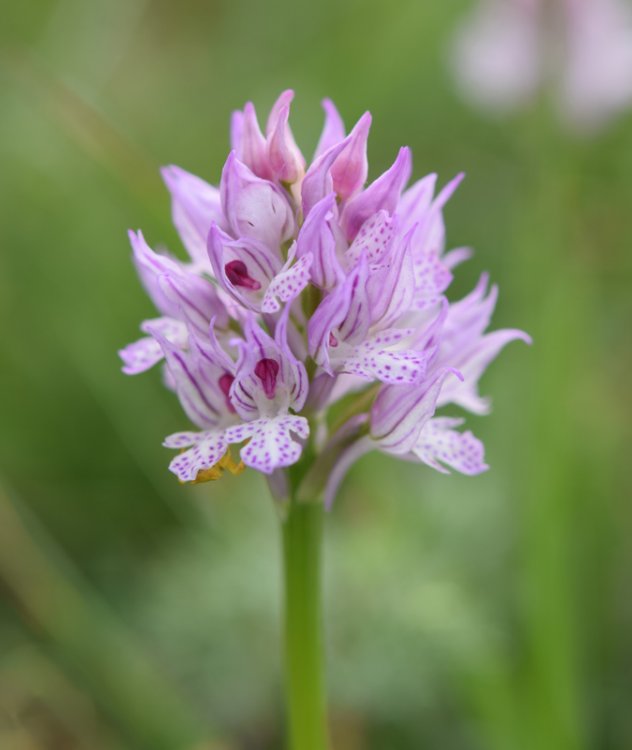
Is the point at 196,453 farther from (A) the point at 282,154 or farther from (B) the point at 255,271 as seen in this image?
(A) the point at 282,154

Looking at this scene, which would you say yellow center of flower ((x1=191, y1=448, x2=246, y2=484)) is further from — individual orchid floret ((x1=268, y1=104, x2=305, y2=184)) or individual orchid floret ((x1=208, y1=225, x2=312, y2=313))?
individual orchid floret ((x1=268, y1=104, x2=305, y2=184))

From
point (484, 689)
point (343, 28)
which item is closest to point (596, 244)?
point (343, 28)

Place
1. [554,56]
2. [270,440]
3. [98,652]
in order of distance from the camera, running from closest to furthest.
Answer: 1. [270,440]
2. [98,652]
3. [554,56]

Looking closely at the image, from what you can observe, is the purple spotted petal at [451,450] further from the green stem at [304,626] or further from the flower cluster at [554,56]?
the flower cluster at [554,56]

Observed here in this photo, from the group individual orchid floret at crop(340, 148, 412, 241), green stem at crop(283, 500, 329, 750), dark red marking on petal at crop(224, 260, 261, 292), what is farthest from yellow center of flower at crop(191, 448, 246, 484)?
individual orchid floret at crop(340, 148, 412, 241)

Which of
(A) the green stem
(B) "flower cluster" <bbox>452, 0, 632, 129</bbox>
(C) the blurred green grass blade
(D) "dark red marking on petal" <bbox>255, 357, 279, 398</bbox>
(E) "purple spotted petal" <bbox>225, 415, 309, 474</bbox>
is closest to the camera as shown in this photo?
(E) "purple spotted petal" <bbox>225, 415, 309, 474</bbox>

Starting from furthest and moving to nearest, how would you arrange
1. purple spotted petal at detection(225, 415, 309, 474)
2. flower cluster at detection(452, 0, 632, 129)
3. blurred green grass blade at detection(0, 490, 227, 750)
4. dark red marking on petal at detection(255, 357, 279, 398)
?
flower cluster at detection(452, 0, 632, 129) < blurred green grass blade at detection(0, 490, 227, 750) < dark red marking on petal at detection(255, 357, 279, 398) < purple spotted petal at detection(225, 415, 309, 474)

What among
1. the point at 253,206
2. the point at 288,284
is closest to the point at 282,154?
the point at 253,206
